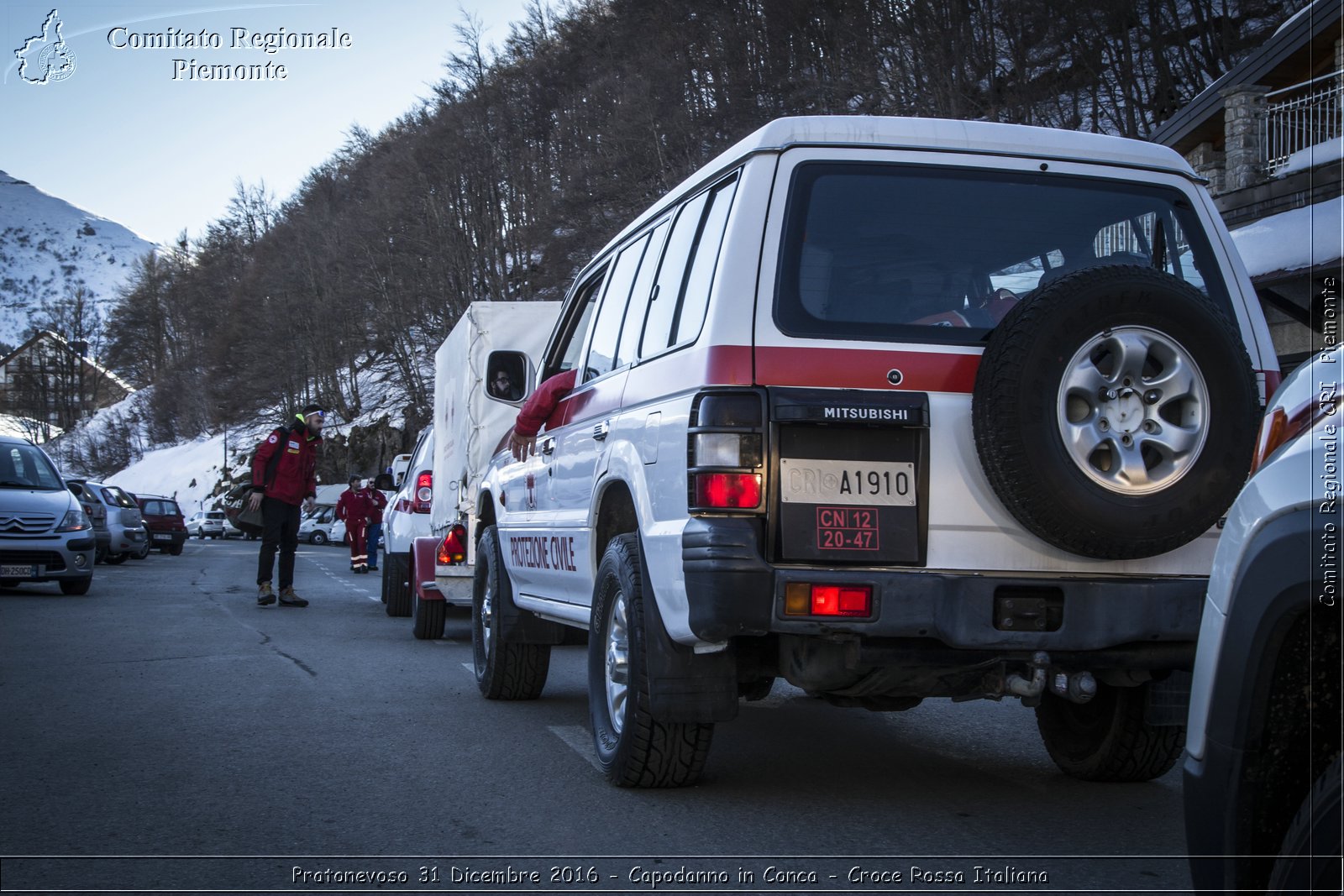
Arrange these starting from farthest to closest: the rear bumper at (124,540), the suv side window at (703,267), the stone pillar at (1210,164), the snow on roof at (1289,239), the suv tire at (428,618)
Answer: the rear bumper at (124,540), the stone pillar at (1210,164), the snow on roof at (1289,239), the suv tire at (428,618), the suv side window at (703,267)

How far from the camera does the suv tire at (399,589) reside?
560 inches

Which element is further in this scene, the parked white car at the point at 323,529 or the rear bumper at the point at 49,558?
the parked white car at the point at 323,529

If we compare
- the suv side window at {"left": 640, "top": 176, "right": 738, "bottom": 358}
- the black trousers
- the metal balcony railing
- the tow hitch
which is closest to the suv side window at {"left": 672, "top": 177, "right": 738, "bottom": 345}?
the suv side window at {"left": 640, "top": 176, "right": 738, "bottom": 358}

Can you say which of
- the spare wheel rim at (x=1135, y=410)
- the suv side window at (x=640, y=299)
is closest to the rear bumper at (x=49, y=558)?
the suv side window at (x=640, y=299)

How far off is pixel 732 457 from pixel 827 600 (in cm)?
55

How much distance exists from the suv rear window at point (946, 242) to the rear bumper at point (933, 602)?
79cm

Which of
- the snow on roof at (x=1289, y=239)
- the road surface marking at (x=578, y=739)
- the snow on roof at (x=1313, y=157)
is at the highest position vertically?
the snow on roof at (x=1313, y=157)

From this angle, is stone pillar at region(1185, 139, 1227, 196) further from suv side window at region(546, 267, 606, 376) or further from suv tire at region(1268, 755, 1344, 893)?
suv tire at region(1268, 755, 1344, 893)

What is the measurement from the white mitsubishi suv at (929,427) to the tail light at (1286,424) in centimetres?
150

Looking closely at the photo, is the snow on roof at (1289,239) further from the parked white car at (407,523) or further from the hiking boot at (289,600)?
the hiking boot at (289,600)

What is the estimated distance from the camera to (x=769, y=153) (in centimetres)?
461

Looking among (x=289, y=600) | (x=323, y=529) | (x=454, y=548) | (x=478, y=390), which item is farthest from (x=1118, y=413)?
(x=323, y=529)

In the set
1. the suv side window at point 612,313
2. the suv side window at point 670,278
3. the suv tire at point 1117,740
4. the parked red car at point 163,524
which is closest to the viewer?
the suv side window at point 670,278

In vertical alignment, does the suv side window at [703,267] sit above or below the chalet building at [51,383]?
below
